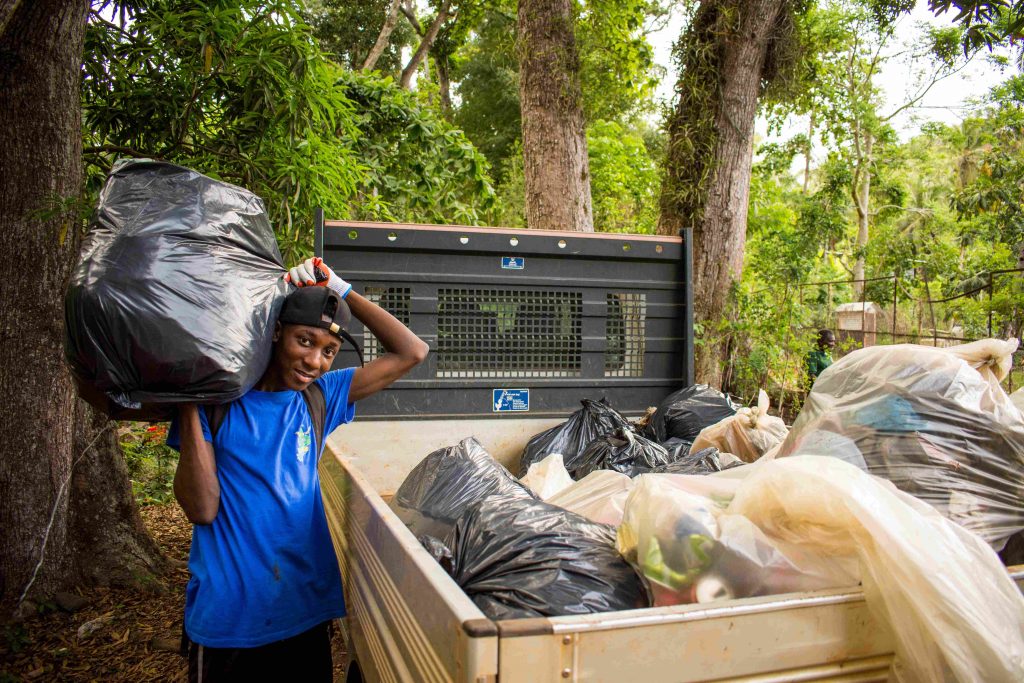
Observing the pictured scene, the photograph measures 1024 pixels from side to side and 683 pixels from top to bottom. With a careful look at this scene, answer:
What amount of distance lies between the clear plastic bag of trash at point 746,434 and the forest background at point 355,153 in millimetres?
2016

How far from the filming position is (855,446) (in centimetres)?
203

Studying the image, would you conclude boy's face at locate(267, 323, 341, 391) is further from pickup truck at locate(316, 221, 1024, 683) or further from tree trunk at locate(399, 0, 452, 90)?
tree trunk at locate(399, 0, 452, 90)

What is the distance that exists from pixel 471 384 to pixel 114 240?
1996 mm

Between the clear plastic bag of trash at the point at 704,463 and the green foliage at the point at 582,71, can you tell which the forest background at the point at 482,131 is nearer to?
the green foliage at the point at 582,71

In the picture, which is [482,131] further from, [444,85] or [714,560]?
[714,560]

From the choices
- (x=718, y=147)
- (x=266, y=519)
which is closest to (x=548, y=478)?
(x=266, y=519)

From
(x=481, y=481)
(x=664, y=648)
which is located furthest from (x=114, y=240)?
(x=664, y=648)

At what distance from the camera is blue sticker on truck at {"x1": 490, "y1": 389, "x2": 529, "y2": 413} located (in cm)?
362

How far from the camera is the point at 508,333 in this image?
11.9 ft

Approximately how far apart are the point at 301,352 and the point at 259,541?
495 mm

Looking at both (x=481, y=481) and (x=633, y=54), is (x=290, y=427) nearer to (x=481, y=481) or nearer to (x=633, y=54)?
(x=481, y=481)

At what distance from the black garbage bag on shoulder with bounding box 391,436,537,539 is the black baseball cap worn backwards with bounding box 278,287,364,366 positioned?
607 mm

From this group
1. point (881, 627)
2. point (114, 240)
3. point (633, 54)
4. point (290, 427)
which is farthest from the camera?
point (633, 54)

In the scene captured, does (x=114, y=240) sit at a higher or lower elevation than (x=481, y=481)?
higher
